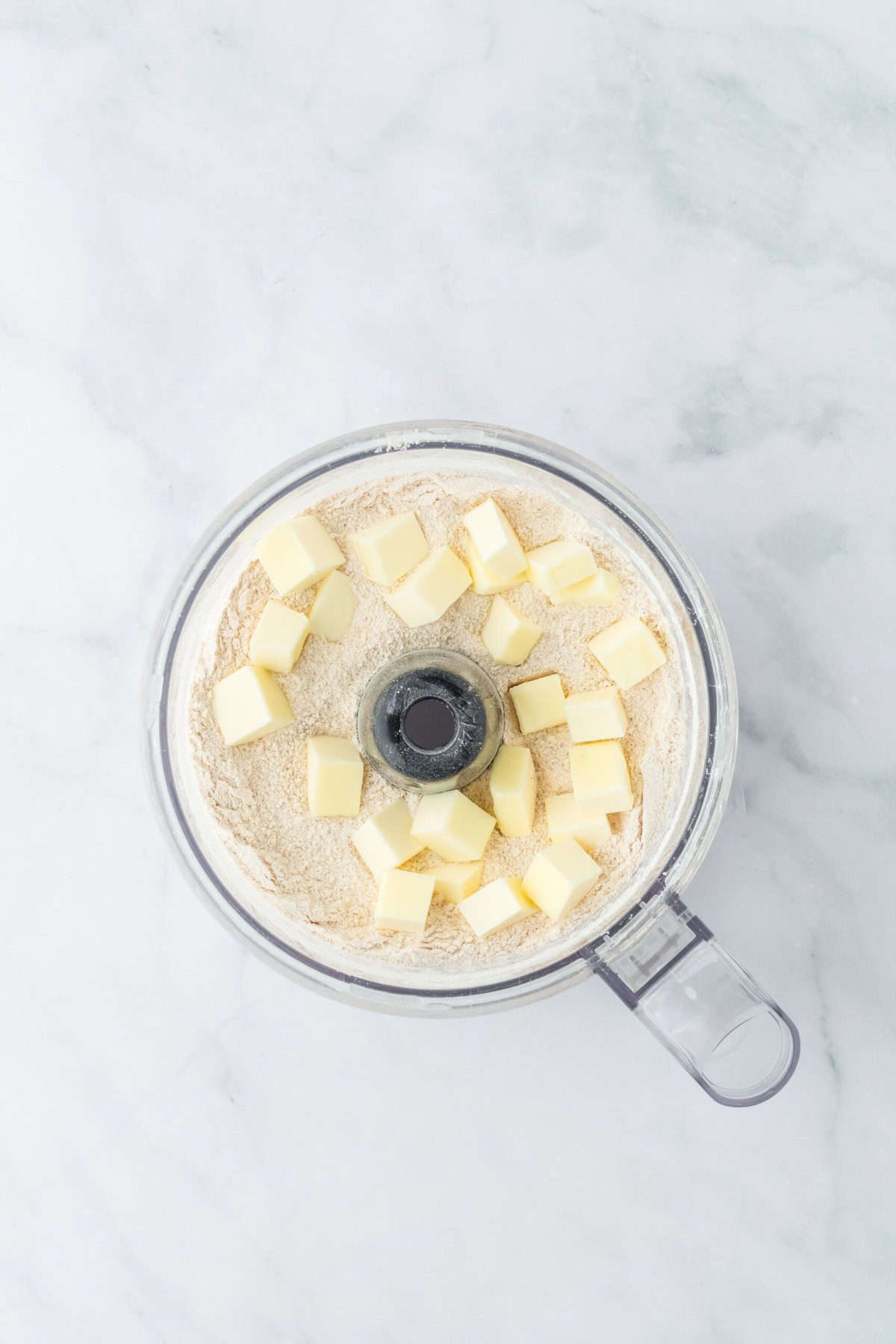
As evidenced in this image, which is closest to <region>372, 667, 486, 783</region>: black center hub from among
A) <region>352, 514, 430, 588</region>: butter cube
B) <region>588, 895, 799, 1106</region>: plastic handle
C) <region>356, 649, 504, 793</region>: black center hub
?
<region>356, 649, 504, 793</region>: black center hub

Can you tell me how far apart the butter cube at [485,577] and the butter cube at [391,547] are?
0.14ft

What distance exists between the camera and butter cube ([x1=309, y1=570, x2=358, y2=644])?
975 millimetres

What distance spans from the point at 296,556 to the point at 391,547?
0.09 meters

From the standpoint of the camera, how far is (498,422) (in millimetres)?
1100

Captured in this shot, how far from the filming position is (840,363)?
111 centimetres

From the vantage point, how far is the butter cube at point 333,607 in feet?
3.20

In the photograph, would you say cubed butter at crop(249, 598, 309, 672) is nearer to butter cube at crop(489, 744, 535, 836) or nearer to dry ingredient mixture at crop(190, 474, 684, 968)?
dry ingredient mixture at crop(190, 474, 684, 968)

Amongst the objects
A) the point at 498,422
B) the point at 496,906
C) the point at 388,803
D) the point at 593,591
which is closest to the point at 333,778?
the point at 388,803

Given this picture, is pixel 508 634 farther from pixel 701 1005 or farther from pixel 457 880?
pixel 701 1005

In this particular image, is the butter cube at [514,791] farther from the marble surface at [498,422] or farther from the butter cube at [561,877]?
the marble surface at [498,422]

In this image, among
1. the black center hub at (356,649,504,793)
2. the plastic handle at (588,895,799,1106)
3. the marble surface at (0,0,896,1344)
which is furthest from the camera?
the marble surface at (0,0,896,1344)

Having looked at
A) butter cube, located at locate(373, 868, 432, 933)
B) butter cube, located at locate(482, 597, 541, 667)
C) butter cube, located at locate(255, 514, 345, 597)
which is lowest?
butter cube, located at locate(373, 868, 432, 933)

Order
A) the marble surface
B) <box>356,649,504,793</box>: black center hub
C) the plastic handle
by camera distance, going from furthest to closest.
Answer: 1. the marble surface
2. <box>356,649,504,793</box>: black center hub
3. the plastic handle

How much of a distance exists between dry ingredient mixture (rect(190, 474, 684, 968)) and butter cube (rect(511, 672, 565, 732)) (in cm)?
2
